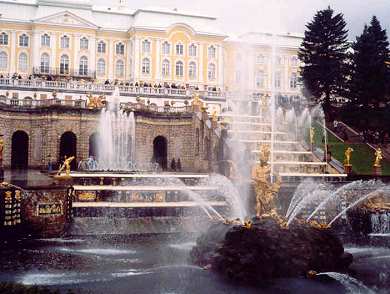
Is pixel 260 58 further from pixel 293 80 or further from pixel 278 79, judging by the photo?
pixel 293 80

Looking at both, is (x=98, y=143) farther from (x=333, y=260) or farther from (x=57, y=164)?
(x=333, y=260)

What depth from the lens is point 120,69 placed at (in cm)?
7150

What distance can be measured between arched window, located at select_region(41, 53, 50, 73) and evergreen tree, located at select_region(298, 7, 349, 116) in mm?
30479

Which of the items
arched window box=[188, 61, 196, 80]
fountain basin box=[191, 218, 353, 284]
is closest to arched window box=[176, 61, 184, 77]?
arched window box=[188, 61, 196, 80]

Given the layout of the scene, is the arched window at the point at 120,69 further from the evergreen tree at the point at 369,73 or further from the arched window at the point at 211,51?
the evergreen tree at the point at 369,73

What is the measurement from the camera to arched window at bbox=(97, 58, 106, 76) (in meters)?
70.2

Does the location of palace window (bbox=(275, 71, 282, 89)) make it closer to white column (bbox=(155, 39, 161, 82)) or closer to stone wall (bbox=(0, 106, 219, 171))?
white column (bbox=(155, 39, 161, 82))

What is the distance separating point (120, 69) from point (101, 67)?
251cm

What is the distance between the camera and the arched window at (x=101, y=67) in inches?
2765

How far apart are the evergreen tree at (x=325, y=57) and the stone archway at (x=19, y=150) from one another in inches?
1053

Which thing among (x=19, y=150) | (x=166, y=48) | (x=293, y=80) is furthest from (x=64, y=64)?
(x=293, y=80)

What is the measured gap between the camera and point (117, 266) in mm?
18766

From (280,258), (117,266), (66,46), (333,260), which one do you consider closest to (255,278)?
(280,258)

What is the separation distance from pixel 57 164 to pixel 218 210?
18.5 m
